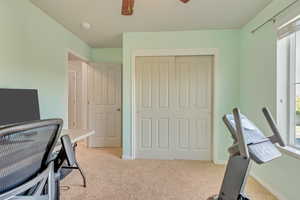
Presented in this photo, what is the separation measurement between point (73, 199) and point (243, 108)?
9.36ft

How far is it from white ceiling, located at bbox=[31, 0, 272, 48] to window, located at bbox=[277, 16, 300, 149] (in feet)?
1.96

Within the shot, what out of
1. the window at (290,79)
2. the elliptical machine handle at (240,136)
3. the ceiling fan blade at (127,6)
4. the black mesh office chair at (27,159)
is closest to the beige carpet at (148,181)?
the window at (290,79)

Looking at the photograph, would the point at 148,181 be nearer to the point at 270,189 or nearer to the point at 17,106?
the point at 270,189

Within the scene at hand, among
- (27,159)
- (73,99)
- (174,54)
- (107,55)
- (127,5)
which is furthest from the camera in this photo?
(73,99)

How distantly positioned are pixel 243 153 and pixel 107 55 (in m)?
4.08

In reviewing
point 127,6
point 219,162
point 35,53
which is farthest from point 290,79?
point 35,53

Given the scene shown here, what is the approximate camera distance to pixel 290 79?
7.63 ft

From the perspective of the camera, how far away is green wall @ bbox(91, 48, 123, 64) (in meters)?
4.82

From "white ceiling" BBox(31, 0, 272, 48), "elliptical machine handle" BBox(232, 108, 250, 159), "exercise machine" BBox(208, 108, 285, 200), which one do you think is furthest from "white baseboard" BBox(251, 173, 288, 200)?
"white ceiling" BBox(31, 0, 272, 48)

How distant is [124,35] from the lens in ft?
12.3

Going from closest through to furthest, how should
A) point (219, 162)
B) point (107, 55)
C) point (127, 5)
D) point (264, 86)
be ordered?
1. point (127, 5)
2. point (264, 86)
3. point (219, 162)
4. point (107, 55)

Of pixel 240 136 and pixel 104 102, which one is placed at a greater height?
pixel 104 102

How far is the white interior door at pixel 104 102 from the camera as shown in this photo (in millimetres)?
4629

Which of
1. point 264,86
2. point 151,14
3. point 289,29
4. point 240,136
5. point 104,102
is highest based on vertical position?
point 151,14
